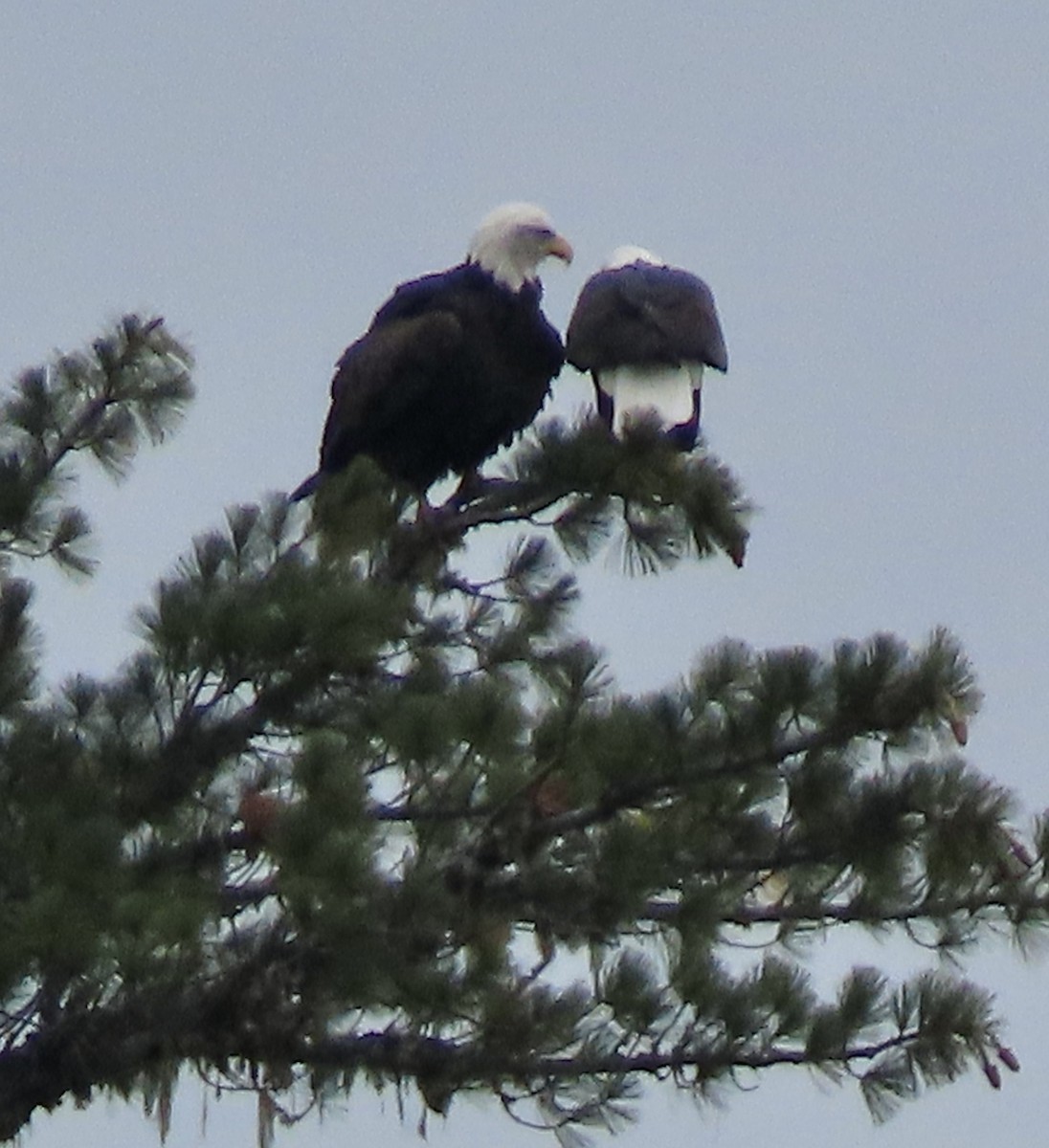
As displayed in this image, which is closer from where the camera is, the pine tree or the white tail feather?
the pine tree

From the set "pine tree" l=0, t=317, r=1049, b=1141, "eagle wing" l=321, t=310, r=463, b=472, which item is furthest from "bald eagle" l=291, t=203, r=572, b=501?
"pine tree" l=0, t=317, r=1049, b=1141

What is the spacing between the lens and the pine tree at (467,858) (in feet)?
15.7

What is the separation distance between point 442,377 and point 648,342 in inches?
21.0

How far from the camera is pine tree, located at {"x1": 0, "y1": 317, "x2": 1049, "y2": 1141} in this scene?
478 cm

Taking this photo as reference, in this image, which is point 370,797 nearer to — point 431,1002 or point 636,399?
point 431,1002

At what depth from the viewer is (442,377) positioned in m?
7.27

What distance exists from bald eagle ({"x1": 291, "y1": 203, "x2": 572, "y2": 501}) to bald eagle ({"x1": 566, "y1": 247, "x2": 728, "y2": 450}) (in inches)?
4.9

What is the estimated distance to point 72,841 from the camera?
15.6 feet

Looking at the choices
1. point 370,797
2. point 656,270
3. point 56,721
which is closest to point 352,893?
point 370,797

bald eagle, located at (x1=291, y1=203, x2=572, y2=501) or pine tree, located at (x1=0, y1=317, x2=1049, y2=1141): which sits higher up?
bald eagle, located at (x1=291, y1=203, x2=572, y2=501)

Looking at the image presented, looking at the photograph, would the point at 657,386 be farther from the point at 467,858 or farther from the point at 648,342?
the point at 467,858

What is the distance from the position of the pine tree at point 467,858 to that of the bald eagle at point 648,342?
6.87 ft

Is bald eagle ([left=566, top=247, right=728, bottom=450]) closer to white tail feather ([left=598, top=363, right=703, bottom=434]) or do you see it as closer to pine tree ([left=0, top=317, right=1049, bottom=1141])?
white tail feather ([left=598, top=363, right=703, bottom=434])

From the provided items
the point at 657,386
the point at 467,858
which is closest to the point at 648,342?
the point at 657,386
